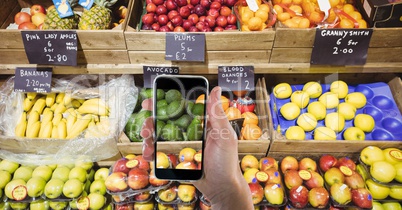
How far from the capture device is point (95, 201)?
1.71 m

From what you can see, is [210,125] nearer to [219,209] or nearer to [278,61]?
[219,209]

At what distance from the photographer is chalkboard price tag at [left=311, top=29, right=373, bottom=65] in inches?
59.8

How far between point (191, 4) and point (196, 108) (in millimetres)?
705

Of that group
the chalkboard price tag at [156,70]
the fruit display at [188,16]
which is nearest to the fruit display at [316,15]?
the fruit display at [188,16]

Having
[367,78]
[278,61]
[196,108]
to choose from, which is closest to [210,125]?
[196,108]

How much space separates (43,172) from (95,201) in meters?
0.38

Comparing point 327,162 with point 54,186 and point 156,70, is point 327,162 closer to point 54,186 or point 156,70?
point 156,70

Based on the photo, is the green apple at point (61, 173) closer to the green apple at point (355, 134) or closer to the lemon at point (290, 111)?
the lemon at point (290, 111)

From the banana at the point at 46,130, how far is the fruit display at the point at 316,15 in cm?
160

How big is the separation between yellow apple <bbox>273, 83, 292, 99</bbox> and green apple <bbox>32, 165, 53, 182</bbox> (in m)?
1.56

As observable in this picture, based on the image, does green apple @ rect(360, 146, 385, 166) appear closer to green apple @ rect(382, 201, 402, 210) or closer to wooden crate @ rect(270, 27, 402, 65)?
green apple @ rect(382, 201, 402, 210)

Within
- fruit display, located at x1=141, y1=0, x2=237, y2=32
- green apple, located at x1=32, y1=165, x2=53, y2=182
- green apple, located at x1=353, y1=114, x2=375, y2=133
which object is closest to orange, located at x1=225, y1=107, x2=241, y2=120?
fruit display, located at x1=141, y1=0, x2=237, y2=32

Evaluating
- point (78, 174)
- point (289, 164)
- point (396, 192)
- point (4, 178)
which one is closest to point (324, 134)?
point (289, 164)

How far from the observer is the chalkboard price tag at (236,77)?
1.72m
